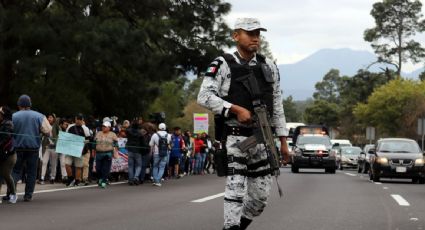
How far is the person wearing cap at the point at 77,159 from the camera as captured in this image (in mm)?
19828

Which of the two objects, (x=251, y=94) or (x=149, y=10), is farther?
(x=149, y=10)

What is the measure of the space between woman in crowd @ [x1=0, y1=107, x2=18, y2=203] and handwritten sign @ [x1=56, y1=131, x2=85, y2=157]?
19.1 ft

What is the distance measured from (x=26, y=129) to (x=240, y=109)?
7843mm

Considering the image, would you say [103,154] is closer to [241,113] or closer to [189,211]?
[189,211]

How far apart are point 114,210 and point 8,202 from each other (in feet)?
7.10

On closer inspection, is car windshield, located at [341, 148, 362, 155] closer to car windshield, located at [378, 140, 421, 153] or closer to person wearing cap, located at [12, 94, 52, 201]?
car windshield, located at [378, 140, 421, 153]

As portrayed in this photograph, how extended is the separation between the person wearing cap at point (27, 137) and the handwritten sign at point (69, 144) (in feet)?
16.9

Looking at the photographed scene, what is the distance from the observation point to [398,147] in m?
26.9

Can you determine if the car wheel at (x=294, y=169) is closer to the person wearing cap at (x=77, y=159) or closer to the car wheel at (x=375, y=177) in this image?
the car wheel at (x=375, y=177)

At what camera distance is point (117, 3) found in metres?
31.7

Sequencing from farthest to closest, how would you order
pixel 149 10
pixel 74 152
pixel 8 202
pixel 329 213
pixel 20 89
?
1. pixel 149 10
2. pixel 20 89
3. pixel 74 152
4. pixel 8 202
5. pixel 329 213

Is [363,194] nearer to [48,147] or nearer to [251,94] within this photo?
[48,147]

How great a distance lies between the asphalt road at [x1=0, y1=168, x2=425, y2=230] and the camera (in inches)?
416

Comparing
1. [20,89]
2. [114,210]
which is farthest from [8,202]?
[20,89]
